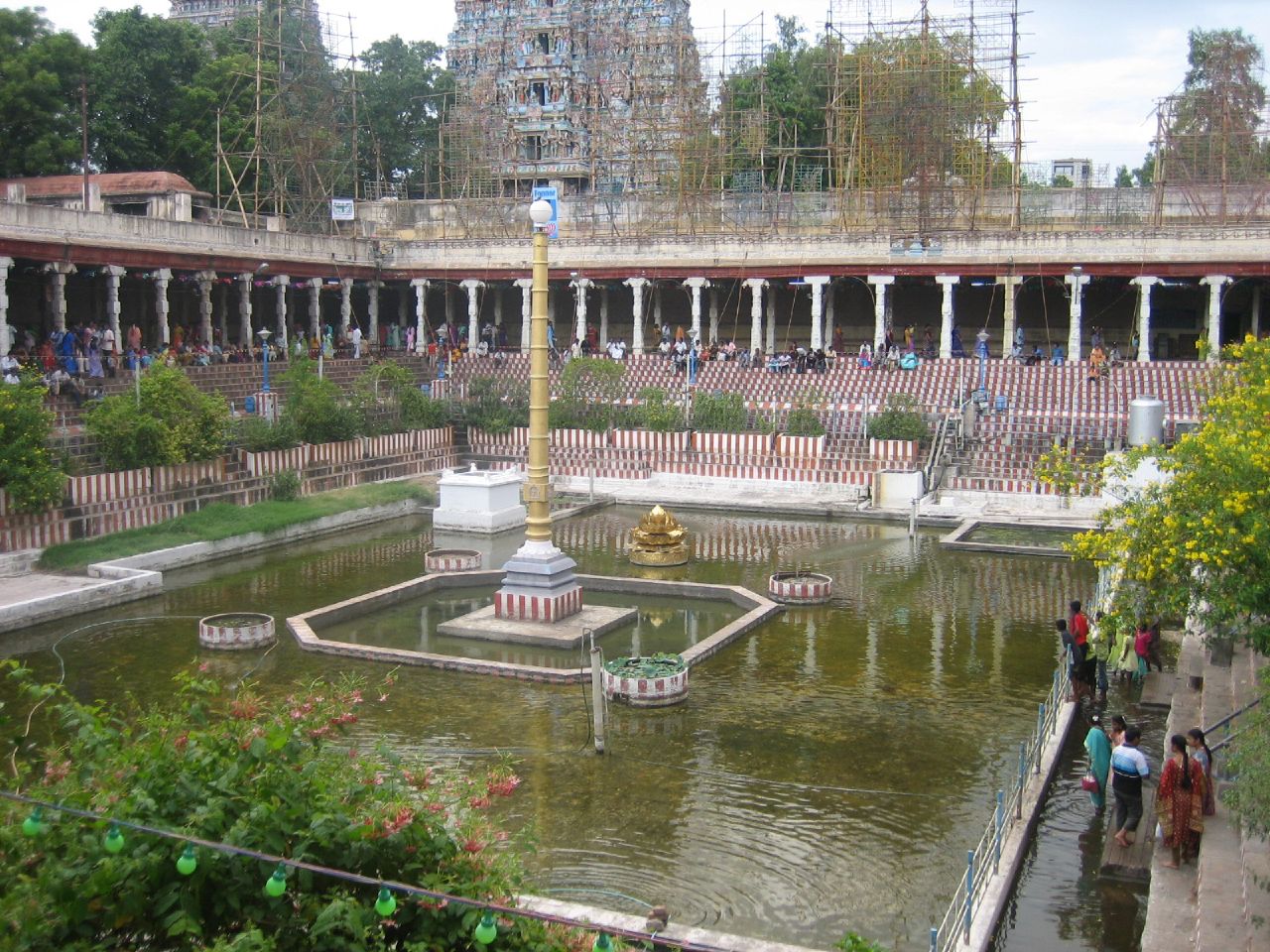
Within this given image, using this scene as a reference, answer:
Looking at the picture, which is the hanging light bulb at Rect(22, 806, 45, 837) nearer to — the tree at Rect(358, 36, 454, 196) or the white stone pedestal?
the white stone pedestal

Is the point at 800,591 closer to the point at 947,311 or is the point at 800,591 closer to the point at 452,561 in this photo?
the point at 452,561

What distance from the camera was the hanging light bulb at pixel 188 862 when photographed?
5863 millimetres

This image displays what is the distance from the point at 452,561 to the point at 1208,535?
13118 mm

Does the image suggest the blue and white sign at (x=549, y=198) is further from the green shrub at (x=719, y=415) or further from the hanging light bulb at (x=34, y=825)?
the green shrub at (x=719, y=415)

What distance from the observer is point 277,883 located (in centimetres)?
594

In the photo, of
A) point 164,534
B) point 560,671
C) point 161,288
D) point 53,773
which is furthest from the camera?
point 161,288

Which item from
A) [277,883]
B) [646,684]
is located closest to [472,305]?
[646,684]

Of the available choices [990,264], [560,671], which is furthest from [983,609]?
[990,264]

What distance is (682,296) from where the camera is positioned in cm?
4903

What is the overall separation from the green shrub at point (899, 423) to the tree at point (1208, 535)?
52.8ft

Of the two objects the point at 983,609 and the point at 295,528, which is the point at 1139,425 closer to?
the point at 983,609

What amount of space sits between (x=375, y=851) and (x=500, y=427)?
87.9 ft

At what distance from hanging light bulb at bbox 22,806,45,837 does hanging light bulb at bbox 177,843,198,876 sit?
2.45ft

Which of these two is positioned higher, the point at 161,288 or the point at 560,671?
the point at 161,288
